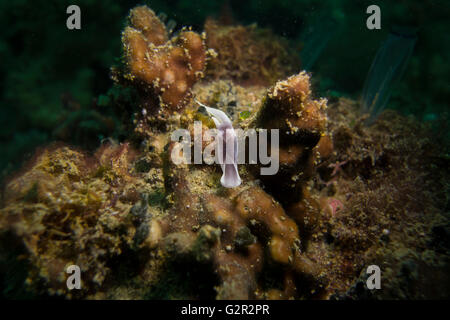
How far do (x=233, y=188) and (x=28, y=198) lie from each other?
198 centimetres

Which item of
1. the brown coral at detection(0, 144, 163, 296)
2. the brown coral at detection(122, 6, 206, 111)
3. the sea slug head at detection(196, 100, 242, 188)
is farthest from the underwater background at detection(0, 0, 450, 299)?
the sea slug head at detection(196, 100, 242, 188)

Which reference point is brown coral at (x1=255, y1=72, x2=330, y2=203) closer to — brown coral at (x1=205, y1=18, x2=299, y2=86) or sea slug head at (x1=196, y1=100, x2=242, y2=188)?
sea slug head at (x1=196, y1=100, x2=242, y2=188)

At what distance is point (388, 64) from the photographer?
4.88m

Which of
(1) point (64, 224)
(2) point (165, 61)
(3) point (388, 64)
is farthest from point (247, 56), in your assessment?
(1) point (64, 224)

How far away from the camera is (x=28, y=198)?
86.9 inches

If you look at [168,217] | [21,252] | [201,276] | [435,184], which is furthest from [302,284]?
[21,252]

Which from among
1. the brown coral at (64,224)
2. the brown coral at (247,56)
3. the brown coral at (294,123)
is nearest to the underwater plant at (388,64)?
the brown coral at (247,56)

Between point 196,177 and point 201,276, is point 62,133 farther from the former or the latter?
point 201,276

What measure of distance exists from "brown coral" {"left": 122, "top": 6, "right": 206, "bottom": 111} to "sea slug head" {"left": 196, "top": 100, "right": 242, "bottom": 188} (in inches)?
36.9

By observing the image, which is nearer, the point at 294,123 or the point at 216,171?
the point at 294,123

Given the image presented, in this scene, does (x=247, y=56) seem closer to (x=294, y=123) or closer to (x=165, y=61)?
Result: (x=165, y=61)

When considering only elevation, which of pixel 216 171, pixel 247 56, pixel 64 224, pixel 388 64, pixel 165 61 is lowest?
pixel 64 224

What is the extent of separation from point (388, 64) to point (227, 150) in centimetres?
450

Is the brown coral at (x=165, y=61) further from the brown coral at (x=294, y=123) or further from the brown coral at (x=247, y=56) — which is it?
the brown coral at (x=294, y=123)
